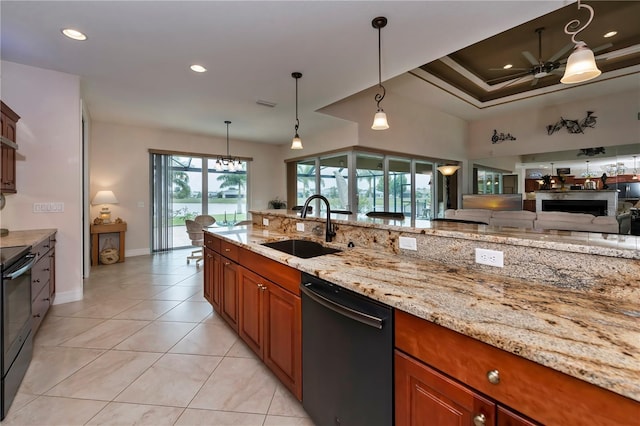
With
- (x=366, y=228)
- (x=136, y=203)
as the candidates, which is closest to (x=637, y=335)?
(x=366, y=228)

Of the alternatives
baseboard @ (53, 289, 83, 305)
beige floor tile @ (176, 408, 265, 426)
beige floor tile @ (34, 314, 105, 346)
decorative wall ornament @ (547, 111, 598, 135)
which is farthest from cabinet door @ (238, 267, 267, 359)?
decorative wall ornament @ (547, 111, 598, 135)

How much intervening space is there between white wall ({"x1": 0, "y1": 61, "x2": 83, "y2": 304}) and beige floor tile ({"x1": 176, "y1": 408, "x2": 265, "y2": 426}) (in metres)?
2.77

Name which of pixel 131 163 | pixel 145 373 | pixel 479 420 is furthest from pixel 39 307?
pixel 131 163

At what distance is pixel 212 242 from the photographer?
2.87m

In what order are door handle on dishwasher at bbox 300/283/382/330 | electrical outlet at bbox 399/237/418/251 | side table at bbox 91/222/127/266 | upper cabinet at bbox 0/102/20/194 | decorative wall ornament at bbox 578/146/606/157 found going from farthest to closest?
decorative wall ornament at bbox 578/146/606/157 → side table at bbox 91/222/127/266 → upper cabinet at bbox 0/102/20/194 → electrical outlet at bbox 399/237/418/251 → door handle on dishwasher at bbox 300/283/382/330

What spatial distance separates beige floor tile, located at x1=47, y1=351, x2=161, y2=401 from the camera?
1832 millimetres

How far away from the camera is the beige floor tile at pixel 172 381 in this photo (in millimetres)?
1793

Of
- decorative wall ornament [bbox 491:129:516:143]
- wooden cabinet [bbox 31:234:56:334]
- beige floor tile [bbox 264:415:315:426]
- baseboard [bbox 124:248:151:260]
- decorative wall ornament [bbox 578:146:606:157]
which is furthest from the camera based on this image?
decorative wall ornament [bbox 491:129:516:143]

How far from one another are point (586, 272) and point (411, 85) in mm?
4928

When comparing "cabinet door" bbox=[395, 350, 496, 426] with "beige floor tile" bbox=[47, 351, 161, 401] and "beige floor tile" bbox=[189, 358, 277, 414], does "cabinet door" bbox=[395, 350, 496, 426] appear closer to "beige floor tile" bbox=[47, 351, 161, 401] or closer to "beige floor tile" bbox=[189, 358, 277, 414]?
"beige floor tile" bbox=[189, 358, 277, 414]

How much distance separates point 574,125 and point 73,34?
8.48m

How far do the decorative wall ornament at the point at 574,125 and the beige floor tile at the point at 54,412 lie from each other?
8604 millimetres

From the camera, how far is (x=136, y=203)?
5.86 metres

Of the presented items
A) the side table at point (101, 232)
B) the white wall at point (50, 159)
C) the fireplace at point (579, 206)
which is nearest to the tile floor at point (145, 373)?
the white wall at point (50, 159)
